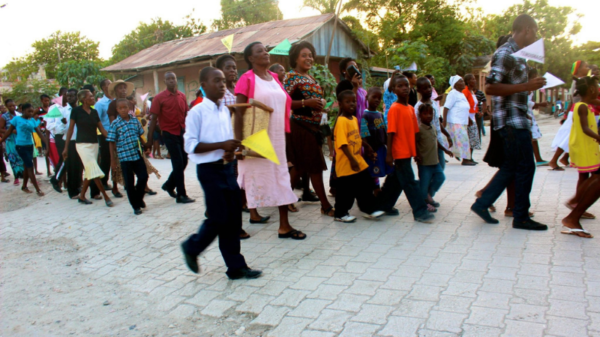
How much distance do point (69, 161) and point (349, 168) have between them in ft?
17.2

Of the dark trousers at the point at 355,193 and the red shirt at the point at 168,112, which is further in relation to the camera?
the red shirt at the point at 168,112

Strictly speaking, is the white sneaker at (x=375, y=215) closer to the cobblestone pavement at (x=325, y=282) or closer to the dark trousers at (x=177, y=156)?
the cobblestone pavement at (x=325, y=282)

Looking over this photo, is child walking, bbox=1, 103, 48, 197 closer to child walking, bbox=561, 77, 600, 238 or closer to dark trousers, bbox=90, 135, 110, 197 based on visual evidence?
dark trousers, bbox=90, 135, 110, 197

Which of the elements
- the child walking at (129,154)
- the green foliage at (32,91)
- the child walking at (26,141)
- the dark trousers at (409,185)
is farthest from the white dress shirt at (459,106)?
the green foliage at (32,91)

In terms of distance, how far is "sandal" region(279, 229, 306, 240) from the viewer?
450 centimetres

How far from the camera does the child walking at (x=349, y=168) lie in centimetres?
478

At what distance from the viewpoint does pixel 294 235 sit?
4523 mm

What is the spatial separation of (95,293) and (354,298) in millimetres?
2185

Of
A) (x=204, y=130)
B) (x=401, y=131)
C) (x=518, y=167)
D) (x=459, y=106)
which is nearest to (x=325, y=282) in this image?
(x=204, y=130)

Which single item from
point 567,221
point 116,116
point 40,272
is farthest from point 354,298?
point 116,116

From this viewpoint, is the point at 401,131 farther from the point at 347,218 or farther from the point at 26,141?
the point at 26,141

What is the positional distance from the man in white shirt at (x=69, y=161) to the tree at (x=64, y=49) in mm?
43050

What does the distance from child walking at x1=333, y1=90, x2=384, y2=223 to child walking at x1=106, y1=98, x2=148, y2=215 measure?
9.65 ft

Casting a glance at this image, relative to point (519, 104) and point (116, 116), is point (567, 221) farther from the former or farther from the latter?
point (116, 116)
